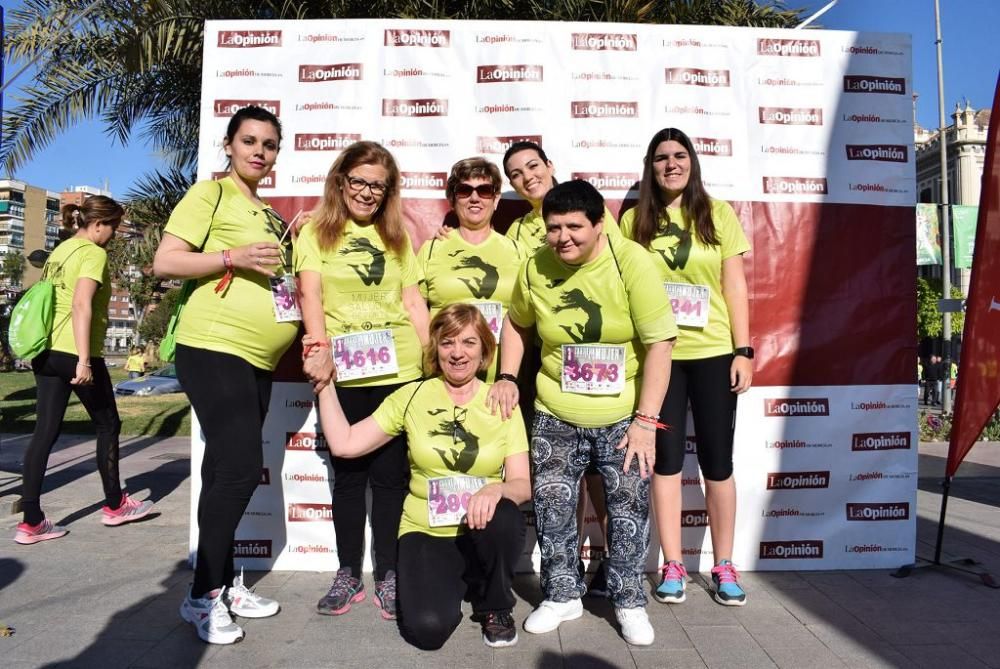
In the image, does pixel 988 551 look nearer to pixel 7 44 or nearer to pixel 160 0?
pixel 160 0

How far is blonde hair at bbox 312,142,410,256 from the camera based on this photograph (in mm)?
3035

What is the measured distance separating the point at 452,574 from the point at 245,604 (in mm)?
961

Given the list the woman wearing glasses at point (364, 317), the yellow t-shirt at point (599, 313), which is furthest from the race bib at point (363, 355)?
the yellow t-shirt at point (599, 313)

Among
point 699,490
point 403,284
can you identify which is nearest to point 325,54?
point 403,284

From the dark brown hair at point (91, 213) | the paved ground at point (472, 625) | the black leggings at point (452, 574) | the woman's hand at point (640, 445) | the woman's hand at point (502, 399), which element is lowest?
the paved ground at point (472, 625)

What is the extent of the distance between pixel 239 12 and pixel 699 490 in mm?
6365

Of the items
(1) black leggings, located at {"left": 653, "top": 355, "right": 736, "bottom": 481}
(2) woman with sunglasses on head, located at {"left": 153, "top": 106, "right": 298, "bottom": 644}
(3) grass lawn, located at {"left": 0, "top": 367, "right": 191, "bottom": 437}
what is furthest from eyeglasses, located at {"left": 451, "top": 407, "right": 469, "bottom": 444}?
(3) grass lawn, located at {"left": 0, "top": 367, "right": 191, "bottom": 437}

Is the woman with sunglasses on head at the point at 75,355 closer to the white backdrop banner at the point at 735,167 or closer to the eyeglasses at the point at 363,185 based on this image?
the white backdrop banner at the point at 735,167

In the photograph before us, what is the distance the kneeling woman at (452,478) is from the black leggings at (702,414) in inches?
29.8

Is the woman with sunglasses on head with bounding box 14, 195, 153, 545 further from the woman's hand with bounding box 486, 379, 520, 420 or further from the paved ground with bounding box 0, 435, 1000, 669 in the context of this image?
the woman's hand with bounding box 486, 379, 520, 420

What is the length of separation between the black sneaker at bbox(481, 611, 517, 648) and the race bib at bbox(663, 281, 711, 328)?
1535 millimetres

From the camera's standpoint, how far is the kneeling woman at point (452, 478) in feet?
8.91

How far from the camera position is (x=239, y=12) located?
6953 millimetres

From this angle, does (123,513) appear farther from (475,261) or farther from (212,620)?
(475,261)
